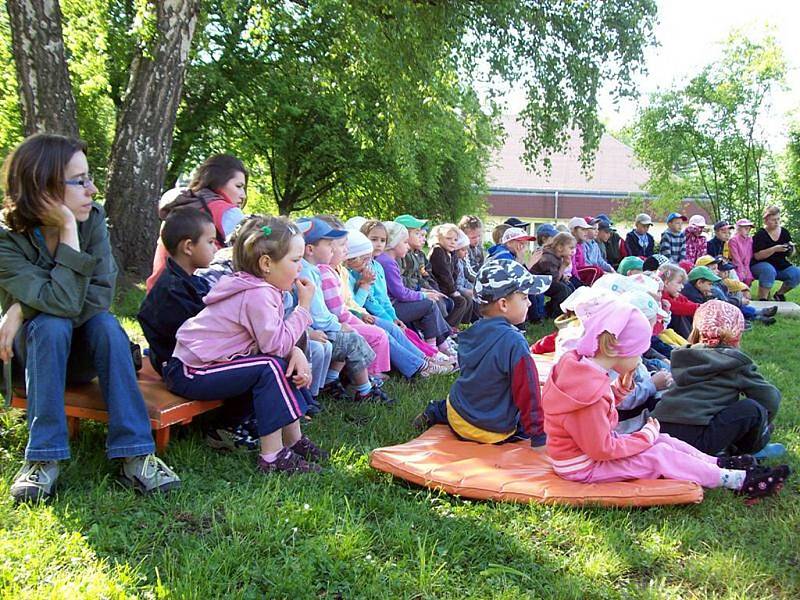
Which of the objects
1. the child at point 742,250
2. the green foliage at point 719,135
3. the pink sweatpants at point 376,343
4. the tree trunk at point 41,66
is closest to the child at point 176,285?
the pink sweatpants at point 376,343

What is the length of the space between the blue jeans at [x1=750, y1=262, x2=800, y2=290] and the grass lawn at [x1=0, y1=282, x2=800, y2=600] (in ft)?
29.9

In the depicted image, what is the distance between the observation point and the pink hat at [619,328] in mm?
3504

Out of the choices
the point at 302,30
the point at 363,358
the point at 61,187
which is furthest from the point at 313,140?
the point at 61,187

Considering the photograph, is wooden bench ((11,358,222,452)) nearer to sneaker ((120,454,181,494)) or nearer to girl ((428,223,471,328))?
sneaker ((120,454,181,494))

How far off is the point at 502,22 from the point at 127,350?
8.81 m

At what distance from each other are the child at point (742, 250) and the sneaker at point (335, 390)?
903cm

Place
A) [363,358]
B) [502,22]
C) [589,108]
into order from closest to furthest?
[363,358], [502,22], [589,108]

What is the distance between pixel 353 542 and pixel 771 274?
11.1 m

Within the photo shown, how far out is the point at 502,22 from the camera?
417 inches

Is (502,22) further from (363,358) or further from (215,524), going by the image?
(215,524)

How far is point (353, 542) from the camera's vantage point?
2951mm

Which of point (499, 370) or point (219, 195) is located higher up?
point (219, 195)

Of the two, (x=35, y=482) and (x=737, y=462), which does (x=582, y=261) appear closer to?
(x=737, y=462)

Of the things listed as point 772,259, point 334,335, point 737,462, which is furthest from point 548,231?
point 737,462
